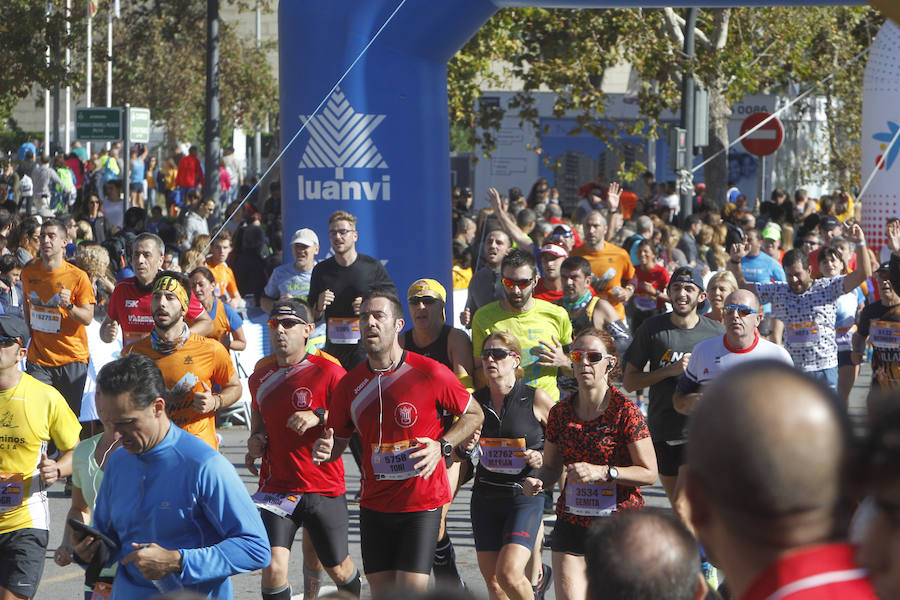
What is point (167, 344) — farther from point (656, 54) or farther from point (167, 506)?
point (656, 54)

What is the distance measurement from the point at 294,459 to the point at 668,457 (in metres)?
2.11

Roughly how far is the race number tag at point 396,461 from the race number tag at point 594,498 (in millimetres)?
713

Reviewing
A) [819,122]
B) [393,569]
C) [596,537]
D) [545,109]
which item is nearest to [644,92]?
[545,109]

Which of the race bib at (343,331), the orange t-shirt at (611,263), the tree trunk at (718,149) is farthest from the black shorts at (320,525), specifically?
the tree trunk at (718,149)

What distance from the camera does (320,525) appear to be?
21.0 feet

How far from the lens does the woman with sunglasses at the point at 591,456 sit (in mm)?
5758

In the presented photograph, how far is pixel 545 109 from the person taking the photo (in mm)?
29859

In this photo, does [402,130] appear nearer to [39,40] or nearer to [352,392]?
[352,392]

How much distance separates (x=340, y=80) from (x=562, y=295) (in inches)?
98.9

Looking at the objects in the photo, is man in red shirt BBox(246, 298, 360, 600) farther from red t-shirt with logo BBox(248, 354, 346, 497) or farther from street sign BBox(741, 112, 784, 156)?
street sign BBox(741, 112, 784, 156)

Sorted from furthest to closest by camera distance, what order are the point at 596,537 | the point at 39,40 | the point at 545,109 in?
1. the point at 545,109
2. the point at 39,40
3. the point at 596,537

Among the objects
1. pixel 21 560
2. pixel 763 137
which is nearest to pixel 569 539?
pixel 21 560

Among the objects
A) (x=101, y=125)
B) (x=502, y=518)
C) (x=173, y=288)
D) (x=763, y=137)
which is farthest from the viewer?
(x=763, y=137)

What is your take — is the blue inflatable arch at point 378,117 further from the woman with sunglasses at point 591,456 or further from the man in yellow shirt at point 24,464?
the man in yellow shirt at point 24,464
